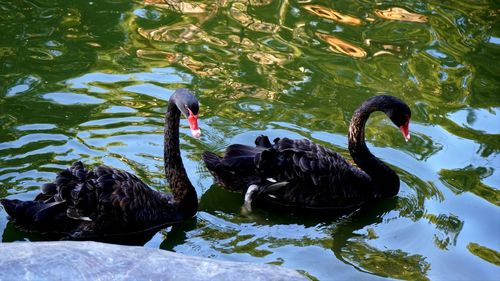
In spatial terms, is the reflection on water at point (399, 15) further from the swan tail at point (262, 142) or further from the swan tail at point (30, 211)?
the swan tail at point (30, 211)

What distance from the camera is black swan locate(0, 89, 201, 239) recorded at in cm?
564

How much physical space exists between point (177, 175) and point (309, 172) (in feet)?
3.08

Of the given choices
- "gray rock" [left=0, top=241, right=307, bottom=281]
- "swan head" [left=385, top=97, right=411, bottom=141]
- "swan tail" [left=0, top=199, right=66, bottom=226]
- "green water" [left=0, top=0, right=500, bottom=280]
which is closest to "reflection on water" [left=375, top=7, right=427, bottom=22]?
"green water" [left=0, top=0, right=500, bottom=280]

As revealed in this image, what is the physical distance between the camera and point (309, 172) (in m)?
6.46

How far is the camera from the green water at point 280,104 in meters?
6.04

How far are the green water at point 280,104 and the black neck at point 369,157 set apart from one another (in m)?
0.15

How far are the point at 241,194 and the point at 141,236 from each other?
2.87 ft

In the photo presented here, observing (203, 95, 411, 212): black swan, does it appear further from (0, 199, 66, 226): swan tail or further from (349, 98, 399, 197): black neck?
(0, 199, 66, 226): swan tail

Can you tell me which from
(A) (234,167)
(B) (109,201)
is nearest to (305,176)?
(A) (234,167)

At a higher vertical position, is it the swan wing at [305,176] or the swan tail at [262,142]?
the swan tail at [262,142]

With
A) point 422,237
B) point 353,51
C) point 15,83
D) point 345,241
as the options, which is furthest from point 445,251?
point 15,83

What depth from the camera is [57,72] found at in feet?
25.7

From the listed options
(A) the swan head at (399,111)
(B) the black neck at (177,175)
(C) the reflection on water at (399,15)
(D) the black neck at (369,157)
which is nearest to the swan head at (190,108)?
(B) the black neck at (177,175)

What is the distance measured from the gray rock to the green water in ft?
3.91
